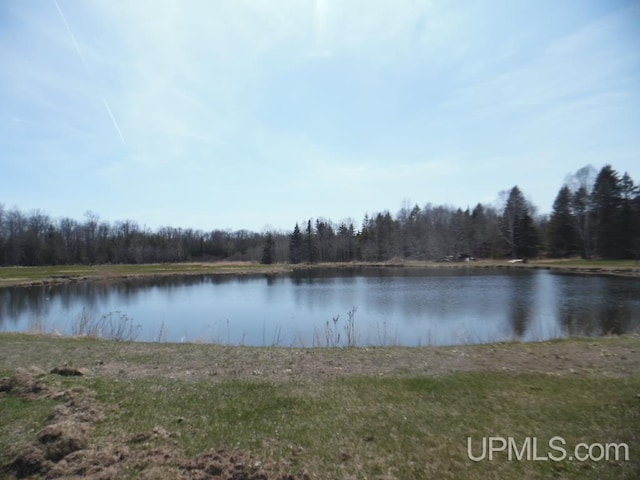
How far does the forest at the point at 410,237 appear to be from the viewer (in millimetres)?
53500

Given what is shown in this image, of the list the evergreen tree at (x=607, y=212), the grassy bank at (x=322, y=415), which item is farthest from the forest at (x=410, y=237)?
the grassy bank at (x=322, y=415)

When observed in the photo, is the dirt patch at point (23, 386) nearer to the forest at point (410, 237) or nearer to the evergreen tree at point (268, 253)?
the forest at point (410, 237)

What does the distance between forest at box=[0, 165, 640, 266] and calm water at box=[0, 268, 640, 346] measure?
2703 centimetres

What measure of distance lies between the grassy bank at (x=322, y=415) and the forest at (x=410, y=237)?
55965 millimetres

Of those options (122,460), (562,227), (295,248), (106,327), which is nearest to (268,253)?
(295,248)

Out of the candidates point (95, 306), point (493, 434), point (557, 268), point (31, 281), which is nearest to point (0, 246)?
point (31, 281)

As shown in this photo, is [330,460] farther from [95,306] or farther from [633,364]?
[95,306]

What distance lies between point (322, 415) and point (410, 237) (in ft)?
252

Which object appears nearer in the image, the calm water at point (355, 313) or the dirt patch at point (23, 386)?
the dirt patch at point (23, 386)

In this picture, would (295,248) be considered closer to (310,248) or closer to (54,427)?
(310,248)

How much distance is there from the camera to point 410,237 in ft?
261

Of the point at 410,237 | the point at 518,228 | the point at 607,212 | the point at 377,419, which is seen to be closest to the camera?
the point at 377,419

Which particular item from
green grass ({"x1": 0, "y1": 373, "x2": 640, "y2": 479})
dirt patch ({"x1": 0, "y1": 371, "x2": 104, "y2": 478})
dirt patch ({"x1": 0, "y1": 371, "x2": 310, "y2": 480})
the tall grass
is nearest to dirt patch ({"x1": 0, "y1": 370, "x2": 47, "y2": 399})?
dirt patch ({"x1": 0, "y1": 371, "x2": 104, "y2": 478})

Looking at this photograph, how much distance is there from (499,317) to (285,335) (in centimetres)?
1131
